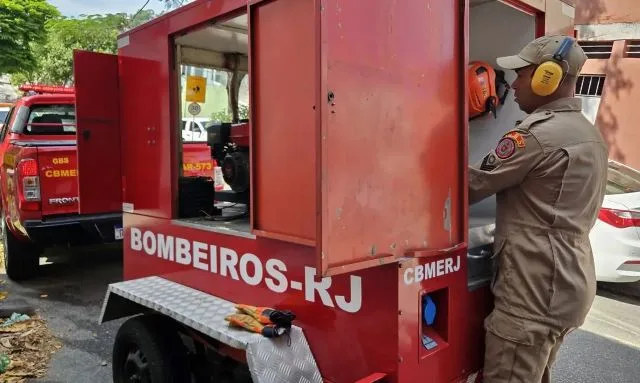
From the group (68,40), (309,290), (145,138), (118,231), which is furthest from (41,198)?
(68,40)

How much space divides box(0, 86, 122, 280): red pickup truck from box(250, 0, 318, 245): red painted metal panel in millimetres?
3272

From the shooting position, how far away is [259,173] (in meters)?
2.25

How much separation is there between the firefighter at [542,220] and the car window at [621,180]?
162 inches

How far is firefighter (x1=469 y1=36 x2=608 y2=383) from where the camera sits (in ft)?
6.94

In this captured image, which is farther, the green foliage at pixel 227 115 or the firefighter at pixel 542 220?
the green foliage at pixel 227 115

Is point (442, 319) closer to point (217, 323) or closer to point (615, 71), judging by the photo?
point (217, 323)

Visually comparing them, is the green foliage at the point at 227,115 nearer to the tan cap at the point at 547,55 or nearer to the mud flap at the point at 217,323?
the mud flap at the point at 217,323

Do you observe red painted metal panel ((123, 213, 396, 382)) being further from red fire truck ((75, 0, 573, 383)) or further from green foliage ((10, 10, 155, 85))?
green foliage ((10, 10, 155, 85))

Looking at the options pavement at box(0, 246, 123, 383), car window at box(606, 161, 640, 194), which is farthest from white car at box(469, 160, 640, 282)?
pavement at box(0, 246, 123, 383)

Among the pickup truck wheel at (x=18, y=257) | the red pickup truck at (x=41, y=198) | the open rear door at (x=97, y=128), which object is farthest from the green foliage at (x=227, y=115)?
the pickup truck wheel at (x=18, y=257)

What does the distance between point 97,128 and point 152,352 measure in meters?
1.55

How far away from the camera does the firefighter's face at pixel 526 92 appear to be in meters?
2.34

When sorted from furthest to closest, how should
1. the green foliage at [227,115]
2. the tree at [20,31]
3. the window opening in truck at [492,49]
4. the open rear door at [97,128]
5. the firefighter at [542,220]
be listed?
the tree at [20,31] < the green foliage at [227,115] < the open rear door at [97,128] < the window opening in truck at [492,49] < the firefighter at [542,220]

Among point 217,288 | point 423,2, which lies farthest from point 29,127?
point 423,2
